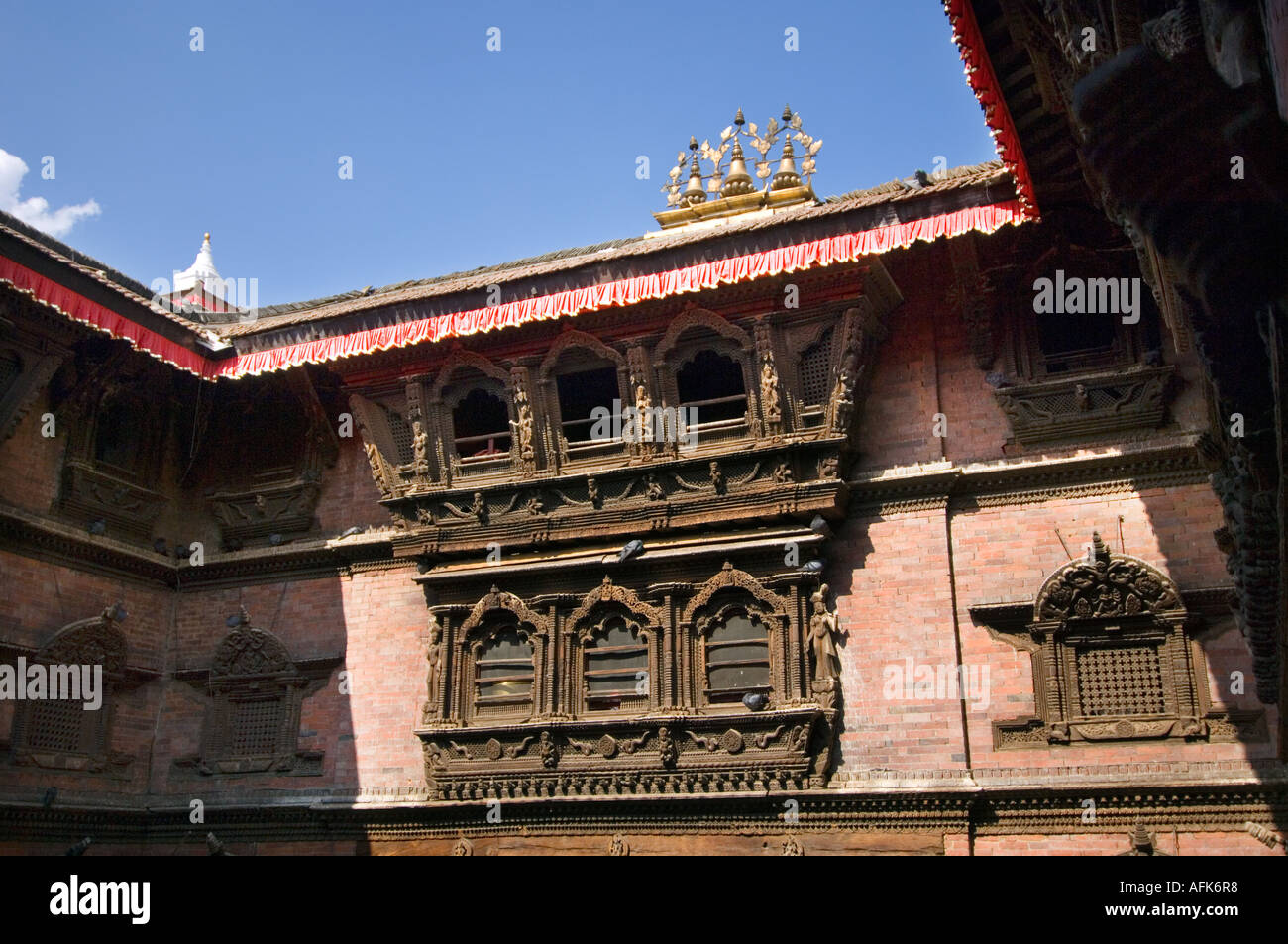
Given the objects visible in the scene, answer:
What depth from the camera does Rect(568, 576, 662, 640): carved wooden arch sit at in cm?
1130

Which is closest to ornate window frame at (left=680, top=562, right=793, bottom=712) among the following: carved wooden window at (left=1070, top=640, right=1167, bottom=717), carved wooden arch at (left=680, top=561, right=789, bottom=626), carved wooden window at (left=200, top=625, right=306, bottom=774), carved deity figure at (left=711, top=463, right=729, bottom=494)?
carved wooden arch at (left=680, top=561, right=789, bottom=626)

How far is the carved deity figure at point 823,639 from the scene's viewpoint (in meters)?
10.6

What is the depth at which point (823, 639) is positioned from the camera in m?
10.6

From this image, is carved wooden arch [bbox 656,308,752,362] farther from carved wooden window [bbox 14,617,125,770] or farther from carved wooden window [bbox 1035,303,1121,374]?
carved wooden window [bbox 14,617,125,770]

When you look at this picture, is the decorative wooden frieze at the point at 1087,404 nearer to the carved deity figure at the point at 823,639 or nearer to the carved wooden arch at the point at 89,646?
the carved deity figure at the point at 823,639

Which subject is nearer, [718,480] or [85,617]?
[718,480]

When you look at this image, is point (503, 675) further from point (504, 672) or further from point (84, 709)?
point (84, 709)

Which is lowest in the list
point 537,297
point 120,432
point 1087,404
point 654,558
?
point 654,558

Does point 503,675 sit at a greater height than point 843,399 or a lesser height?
lesser

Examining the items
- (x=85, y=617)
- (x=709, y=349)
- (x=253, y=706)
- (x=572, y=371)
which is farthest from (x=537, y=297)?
(x=85, y=617)

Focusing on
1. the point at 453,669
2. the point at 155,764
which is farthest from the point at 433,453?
the point at 155,764

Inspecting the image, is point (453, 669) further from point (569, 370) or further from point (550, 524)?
point (569, 370)

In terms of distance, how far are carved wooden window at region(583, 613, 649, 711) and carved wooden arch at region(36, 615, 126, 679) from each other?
497cm

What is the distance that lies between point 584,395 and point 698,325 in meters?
1.66
